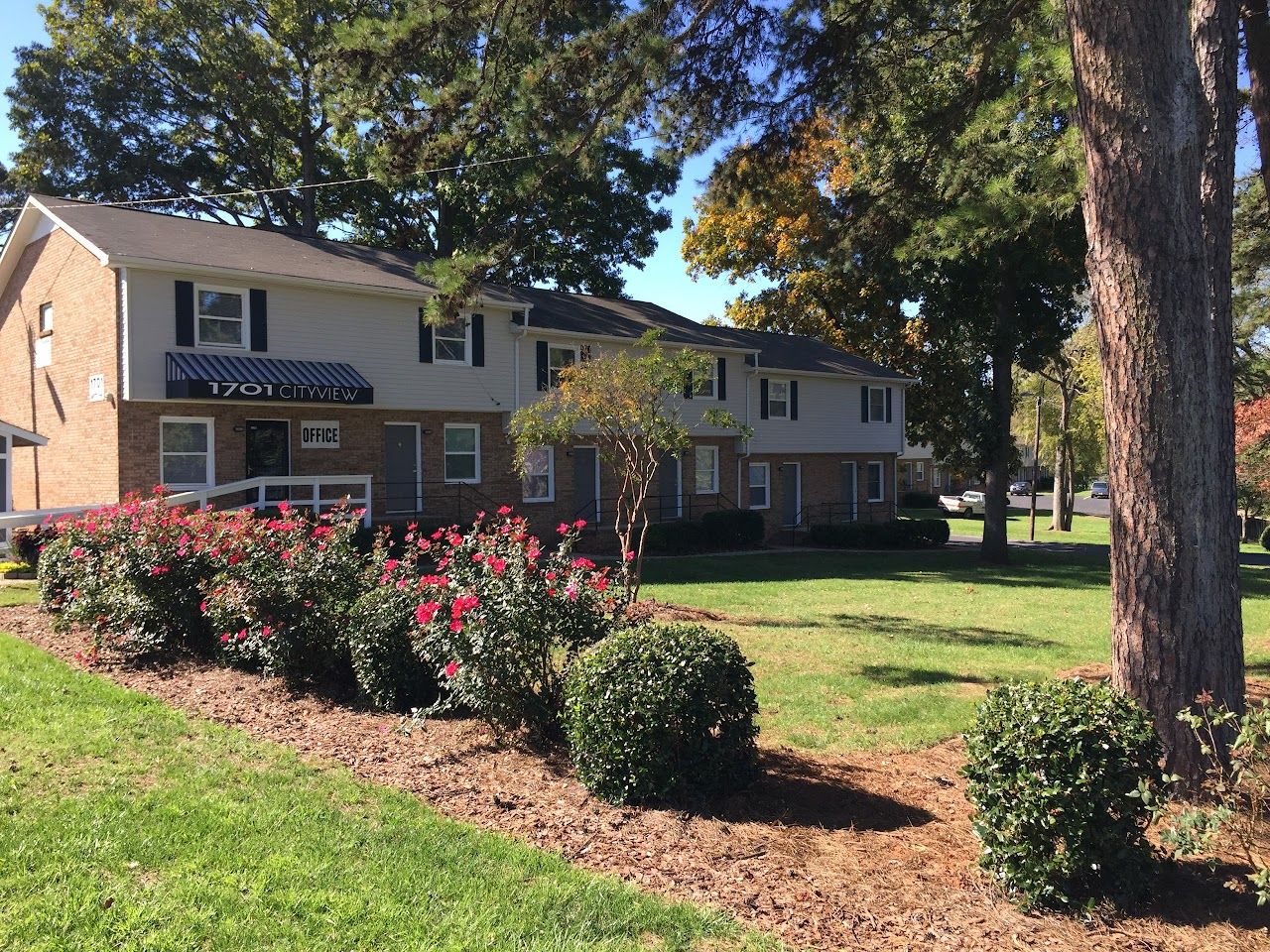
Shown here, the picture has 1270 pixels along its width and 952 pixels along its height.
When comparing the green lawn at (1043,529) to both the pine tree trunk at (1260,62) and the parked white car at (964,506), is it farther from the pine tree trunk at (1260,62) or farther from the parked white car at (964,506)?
the pine tree trunk at (1260,62)

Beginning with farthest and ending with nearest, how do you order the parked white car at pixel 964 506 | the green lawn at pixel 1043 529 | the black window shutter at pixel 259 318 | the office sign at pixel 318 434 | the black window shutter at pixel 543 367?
the parked white car at pixel 964 506 < the green lawn at pixel 1043 529 < the black window shutter at pixel 543 367 < the office sign at pixel 318 434 < the black window shutter at pixel 259 318

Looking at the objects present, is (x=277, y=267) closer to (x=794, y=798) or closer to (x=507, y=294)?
(x=507, y=294)

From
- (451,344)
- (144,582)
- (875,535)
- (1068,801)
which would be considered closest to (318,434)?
(451,344)

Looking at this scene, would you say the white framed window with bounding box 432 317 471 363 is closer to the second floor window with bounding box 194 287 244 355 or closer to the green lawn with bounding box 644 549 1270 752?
the second floor window with bounding box 194 287 244 355

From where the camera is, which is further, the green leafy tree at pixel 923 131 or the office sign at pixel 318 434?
the office sign at pixel 318 434

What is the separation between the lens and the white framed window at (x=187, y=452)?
57.2 feet

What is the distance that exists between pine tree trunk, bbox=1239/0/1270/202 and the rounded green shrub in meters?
9.14

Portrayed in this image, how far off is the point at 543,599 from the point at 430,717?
1560mm

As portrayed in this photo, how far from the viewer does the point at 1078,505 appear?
193ft

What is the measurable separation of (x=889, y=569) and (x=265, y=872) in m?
19.4

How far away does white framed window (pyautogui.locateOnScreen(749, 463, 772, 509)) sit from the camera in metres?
29.0

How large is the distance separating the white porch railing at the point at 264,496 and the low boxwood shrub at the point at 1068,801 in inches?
542

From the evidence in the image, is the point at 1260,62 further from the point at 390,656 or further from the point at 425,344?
the point at 425,344

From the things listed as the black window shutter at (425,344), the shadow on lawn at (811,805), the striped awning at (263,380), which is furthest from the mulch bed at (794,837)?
A: the black window shutter at (425,344)
